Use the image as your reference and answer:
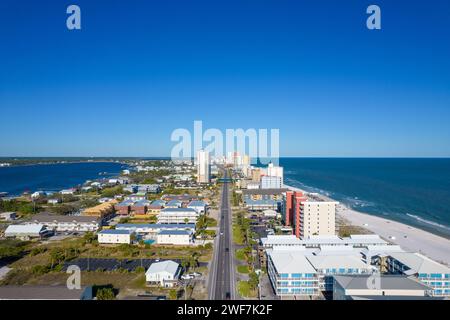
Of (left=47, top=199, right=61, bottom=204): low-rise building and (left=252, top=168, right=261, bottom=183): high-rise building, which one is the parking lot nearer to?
(left=47, top=199, right=61, bottom=204): low-rise building

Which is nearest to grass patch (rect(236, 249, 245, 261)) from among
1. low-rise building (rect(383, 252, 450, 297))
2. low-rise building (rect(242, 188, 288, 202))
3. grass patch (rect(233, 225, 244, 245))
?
grass patch (rect(233, 225, 244, 245))

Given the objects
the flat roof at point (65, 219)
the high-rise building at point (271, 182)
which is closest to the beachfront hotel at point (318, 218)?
the flat roof at point (65, 219)

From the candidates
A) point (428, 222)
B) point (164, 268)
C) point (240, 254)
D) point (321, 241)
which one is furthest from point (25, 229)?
point (428, 222)

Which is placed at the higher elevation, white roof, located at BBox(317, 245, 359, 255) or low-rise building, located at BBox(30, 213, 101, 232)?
white roof, located at BBox(317, 245, 359, 255)

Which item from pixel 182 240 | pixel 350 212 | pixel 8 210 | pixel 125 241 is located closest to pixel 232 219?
pixel 182 240

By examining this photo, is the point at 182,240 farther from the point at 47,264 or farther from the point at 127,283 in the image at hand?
the point at 47,264
